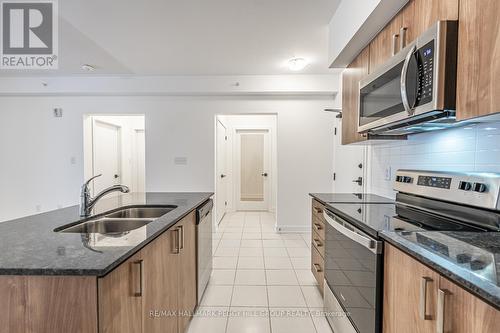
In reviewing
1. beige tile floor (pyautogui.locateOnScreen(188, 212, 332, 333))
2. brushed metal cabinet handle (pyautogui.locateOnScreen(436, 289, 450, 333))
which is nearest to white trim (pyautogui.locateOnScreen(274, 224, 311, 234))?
beige tile floor (pyautogui.locateOnScreen(188, 212, 332, 333))

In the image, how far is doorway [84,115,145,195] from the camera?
4492 millimetres

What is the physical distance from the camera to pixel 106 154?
5051mm

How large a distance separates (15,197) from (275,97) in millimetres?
4985

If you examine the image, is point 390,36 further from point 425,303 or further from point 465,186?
point 425,303

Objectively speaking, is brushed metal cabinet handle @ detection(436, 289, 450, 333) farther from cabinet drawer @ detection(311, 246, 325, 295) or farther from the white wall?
the white wall

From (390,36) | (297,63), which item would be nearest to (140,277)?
(390,36)

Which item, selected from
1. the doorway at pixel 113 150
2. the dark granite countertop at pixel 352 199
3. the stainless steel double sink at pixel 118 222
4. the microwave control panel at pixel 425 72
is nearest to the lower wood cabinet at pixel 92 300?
the stainless steel double sink at pixel 118 222

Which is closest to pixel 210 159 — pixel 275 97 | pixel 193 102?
pixel 193 102

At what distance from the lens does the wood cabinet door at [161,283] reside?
1122 millimetres

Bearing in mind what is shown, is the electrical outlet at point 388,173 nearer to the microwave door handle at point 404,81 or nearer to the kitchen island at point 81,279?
the microwave door handle at point 404,81

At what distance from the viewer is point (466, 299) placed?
0.68 m

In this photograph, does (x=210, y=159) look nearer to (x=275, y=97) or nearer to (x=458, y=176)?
(x=275, y=97)

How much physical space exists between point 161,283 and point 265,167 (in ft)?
16.3

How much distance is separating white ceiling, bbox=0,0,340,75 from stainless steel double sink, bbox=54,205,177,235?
1861 mm
